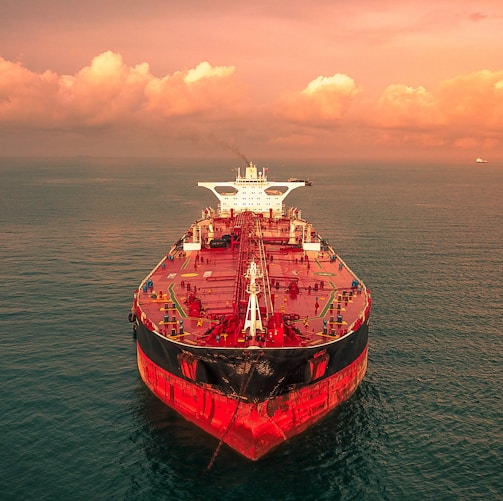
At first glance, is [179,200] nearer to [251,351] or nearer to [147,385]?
[147,385]

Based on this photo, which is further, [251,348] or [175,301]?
[175,301]

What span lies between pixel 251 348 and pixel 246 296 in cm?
1248

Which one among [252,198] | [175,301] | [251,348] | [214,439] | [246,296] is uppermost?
[252,198]

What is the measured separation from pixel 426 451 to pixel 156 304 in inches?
995

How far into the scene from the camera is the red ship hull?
34.7m

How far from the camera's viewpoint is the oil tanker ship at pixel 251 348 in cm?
3434

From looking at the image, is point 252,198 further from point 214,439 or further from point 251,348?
point 251,348

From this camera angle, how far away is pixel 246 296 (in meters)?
44.9

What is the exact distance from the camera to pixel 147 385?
4356cm

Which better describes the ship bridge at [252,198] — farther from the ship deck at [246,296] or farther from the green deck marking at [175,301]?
the green deck marking at [175,301]

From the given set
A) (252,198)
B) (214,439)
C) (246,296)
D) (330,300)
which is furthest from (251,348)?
(252,198)

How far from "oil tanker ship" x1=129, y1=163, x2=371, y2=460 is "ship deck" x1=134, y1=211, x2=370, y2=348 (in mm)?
110

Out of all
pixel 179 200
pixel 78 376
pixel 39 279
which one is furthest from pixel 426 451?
pixel 179 200

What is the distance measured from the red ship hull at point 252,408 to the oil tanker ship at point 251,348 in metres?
0.07
